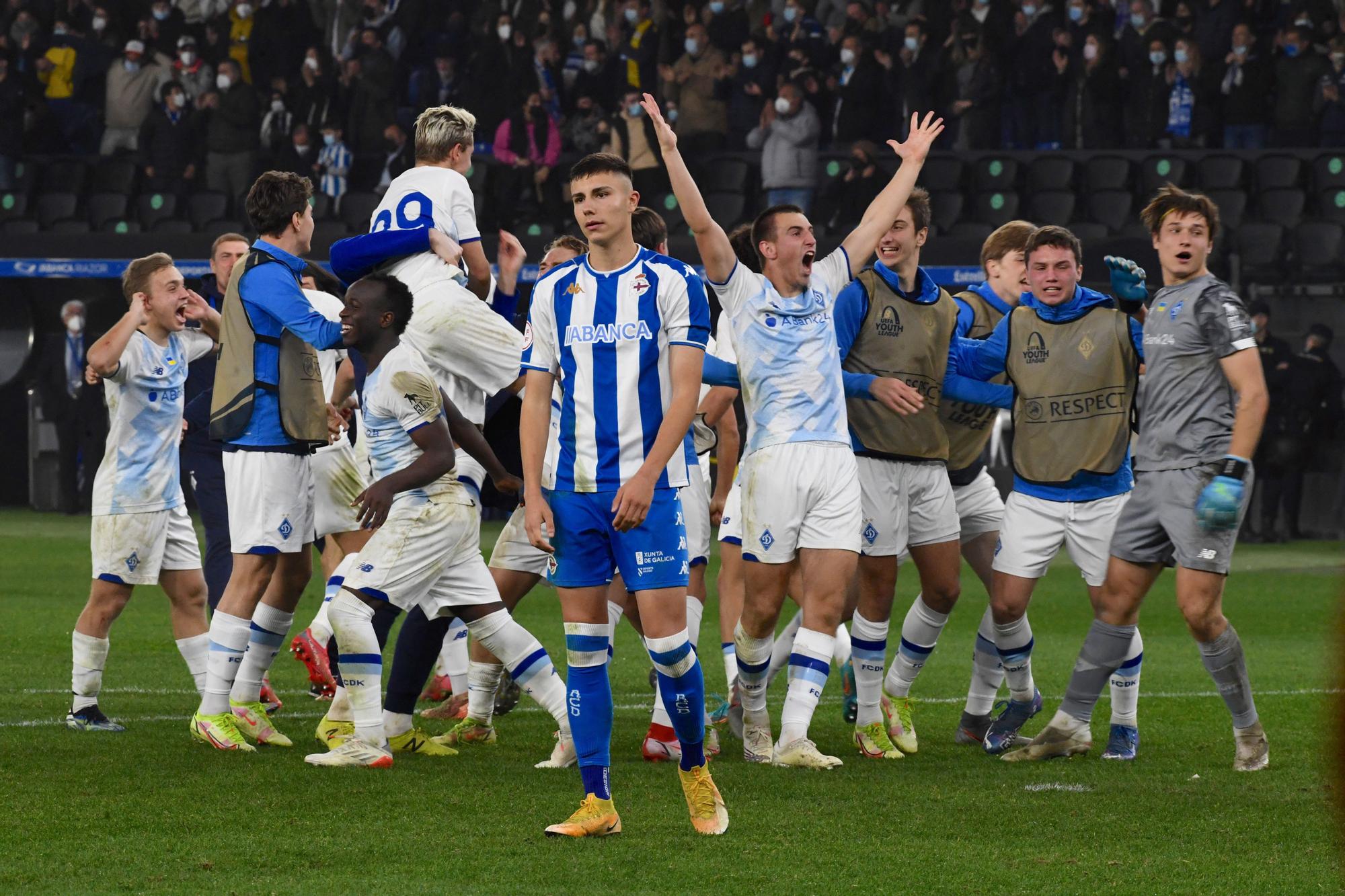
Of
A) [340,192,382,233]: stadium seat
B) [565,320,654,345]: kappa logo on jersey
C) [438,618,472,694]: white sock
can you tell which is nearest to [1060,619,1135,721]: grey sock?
[565,320,654,345]: kappa logo on jersey

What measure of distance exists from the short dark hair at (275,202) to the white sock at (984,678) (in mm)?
3118

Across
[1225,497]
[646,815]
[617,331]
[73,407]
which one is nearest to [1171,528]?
[1225,497]

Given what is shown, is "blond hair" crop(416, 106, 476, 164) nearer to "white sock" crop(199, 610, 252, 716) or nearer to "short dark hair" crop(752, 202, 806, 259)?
"short dark hair" crop(752, 202, 806, 259)

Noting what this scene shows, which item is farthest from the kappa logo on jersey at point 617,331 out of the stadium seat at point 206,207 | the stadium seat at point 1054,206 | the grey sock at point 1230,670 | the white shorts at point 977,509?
the stadium seat at point 206,207

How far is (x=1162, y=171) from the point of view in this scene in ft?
58.1

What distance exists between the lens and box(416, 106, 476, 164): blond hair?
20.9 ft

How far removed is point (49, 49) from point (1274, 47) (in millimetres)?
15234

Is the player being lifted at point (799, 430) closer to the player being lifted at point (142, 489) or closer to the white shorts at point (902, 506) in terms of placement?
the white shorts at point (902, 506)

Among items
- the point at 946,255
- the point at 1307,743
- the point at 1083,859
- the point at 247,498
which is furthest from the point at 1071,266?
the point at 946,255

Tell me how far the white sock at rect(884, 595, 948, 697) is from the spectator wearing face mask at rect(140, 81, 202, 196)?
51.5 ft

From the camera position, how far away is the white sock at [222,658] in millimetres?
5973

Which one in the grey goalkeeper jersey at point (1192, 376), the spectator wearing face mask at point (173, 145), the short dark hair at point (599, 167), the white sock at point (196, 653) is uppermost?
the spectator wearing face mask at point (173, 145)

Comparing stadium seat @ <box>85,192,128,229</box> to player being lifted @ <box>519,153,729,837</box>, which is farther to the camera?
stadium seat @ <box>85,192,128,229</box>

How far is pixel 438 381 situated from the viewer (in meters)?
5.95
